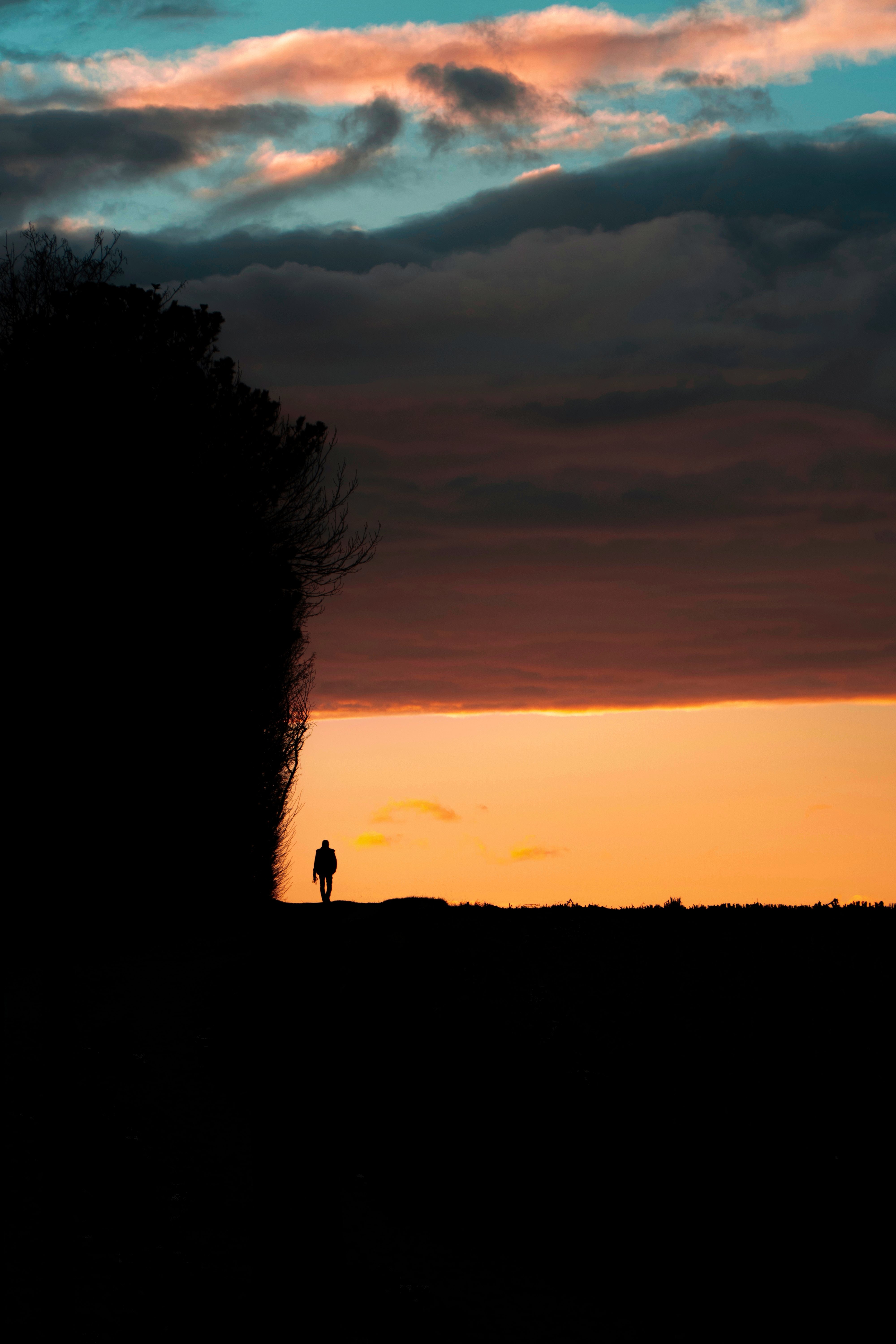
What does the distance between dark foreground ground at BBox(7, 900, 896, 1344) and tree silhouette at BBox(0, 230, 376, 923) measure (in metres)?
7.14

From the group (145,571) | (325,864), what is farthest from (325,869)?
(145,571)

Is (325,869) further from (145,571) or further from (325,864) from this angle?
(145,571)

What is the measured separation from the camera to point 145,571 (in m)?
25.7

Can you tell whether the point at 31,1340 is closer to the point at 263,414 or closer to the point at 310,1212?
the point at 310,1212

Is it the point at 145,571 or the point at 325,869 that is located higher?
the point at 145,571

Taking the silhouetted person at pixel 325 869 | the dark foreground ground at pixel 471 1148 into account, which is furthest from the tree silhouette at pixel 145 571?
the dark foreground ground at pixel 471 1148

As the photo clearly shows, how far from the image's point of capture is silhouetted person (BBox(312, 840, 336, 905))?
30.1 m

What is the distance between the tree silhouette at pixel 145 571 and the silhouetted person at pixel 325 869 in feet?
6.88

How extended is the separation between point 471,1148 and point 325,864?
58.6 feet

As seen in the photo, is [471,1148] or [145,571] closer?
[471,1148]

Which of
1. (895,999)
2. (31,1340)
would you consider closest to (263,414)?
(895,999)

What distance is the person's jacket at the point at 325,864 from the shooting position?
1185 inches

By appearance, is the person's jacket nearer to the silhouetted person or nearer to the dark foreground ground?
the silhouetted person

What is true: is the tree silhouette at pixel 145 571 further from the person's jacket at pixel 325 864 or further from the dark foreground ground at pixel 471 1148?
the dark foreground ground at pixel 471 1148
